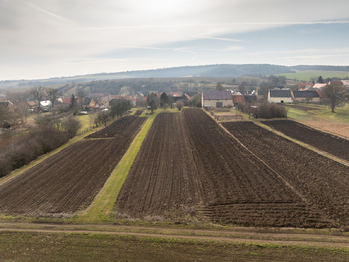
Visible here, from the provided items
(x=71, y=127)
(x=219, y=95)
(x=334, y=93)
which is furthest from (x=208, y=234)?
(x=219, y=95)

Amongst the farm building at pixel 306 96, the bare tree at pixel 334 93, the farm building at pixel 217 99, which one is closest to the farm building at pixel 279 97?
the farm building at pixel 306 96

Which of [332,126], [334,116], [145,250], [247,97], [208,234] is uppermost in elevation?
[247,97]

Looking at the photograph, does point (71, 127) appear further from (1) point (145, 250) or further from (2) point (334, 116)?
(2) point (334, 116)

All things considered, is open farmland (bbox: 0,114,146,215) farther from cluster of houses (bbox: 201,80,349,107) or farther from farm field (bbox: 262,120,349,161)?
cluster of houses (bbox: 201,80,349,107)

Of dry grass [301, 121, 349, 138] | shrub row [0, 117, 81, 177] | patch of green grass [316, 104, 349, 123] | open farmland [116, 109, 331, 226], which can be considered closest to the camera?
open farmland [116, 109, 331, 226]

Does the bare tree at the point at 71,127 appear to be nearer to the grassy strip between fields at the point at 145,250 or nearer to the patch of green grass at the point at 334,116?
the grassy strip between fields at the point at 145,250

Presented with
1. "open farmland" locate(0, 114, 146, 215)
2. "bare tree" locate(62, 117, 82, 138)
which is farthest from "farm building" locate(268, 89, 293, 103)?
"bare tree" locate(62, 117, 82, 138)

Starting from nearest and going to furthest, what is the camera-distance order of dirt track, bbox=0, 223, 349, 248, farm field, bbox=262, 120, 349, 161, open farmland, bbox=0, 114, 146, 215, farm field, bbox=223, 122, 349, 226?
1. dirt track, bbox=0, 223, 349, 248
2. farm field, bbox=223, 122, 349, 226
3. open farmland, bbox=0, 114, 146, 215
4. farm field, bbox=262, 120, 349, 161
